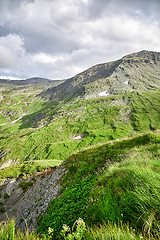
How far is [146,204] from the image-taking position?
2891 mm

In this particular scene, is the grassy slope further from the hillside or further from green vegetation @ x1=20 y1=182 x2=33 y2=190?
green vegetation @ x1=20 y1=182 x2=33 y2=190

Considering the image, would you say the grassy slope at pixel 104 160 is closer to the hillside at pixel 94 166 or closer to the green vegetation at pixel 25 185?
the hillside at pixel 94 166

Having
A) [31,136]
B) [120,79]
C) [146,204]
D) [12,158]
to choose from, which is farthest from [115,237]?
[120,79]

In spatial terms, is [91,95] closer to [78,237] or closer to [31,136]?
[31,136]

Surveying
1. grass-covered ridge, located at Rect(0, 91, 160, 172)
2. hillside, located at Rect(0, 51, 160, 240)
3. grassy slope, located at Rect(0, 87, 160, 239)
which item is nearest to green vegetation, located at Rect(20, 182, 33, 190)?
hillside, located at Rect(0, 51, 160, 240)

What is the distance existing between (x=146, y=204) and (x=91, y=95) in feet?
514

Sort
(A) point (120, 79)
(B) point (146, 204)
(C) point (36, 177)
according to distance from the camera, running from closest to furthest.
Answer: (B) point (146, 204), (C) point (36, 177), (A) point (120, 79)

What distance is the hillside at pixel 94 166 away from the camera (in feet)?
11.0

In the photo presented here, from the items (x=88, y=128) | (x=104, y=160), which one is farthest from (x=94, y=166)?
(x=88, y=128)

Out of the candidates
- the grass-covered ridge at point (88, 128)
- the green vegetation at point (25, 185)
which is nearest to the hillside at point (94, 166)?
the grass-covered ridge at point (88, 128)

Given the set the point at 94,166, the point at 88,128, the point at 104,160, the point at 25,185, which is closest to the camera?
the point at 94,166

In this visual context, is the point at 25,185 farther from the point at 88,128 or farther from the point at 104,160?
the point at 88,128

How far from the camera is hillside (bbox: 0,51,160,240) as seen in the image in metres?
3.34

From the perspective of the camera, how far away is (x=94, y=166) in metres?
10.7
